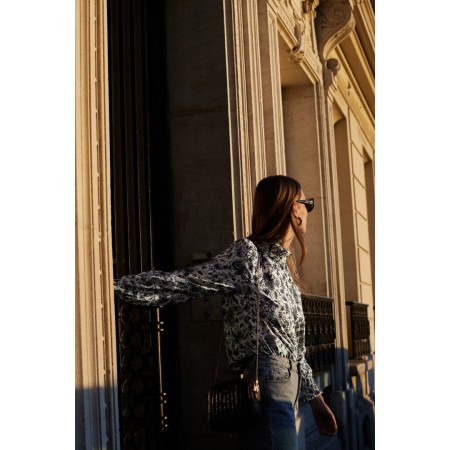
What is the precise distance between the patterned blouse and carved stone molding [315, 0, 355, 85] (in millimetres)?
6485

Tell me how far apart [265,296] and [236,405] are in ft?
1.54

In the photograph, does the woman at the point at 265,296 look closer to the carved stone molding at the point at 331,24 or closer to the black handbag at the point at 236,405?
the black handbag at the point at 236,405

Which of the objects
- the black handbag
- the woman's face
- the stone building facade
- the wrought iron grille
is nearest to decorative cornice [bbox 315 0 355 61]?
the stone building facade

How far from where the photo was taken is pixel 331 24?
10.3 metres

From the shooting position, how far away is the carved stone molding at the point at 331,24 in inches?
399

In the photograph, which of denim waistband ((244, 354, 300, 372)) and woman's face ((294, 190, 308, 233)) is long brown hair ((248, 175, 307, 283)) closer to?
woman's face ((294, 190, 308, 233))

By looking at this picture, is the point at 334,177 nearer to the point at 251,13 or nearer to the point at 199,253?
the point at 251,13

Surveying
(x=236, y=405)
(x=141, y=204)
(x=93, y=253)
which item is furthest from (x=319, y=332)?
(x=93, y=253)

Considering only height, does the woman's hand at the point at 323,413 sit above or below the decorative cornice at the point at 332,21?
below

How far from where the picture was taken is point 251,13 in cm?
655

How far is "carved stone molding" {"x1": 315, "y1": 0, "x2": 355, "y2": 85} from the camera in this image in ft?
33.3

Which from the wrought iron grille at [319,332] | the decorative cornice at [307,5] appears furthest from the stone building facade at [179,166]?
the decorative cornice at [307,5]

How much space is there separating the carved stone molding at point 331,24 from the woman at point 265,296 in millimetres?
6365
